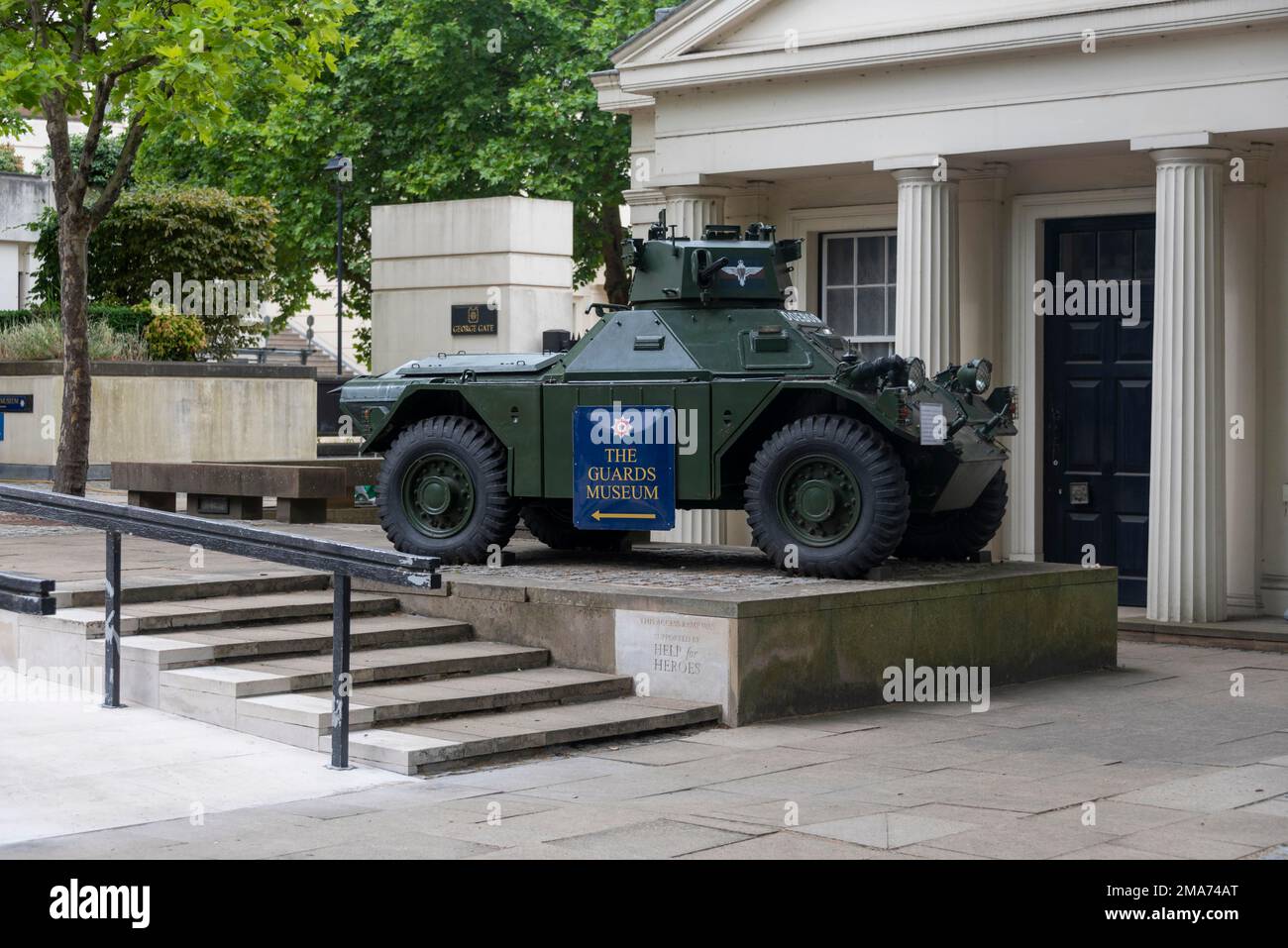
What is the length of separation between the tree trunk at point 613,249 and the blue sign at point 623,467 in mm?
23852

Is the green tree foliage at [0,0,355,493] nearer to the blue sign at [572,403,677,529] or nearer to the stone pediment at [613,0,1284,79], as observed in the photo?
the stone pediment at [613,0,1284,79]

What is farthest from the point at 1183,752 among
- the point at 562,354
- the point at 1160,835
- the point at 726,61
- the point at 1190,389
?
the point at 726,61

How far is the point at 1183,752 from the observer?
31.9 ft

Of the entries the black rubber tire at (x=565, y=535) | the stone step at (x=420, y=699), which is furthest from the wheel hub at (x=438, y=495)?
the stone step at (x=420, y=699)

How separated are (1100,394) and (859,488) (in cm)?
605

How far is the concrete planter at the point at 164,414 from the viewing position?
72.2 ft

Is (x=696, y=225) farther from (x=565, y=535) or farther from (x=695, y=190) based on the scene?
(x=565, y=535)

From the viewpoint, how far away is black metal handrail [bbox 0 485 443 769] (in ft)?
28.5

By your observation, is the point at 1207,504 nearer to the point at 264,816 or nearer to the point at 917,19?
the point at 917,19

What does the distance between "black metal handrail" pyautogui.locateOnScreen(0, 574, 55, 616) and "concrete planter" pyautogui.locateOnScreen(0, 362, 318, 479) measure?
13.6m

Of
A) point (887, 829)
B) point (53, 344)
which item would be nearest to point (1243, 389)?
point (887, 829)

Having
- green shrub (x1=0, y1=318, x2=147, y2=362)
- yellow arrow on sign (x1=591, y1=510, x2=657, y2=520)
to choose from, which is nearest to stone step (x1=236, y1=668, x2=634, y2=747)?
yellow arrow on sign (x1=591, y1=510, x2=657, y2=520)

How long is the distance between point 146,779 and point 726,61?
33.8 feet

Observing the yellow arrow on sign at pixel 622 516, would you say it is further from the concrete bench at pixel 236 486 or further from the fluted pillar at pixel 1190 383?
the fluted pillar at pixel 1190 383
